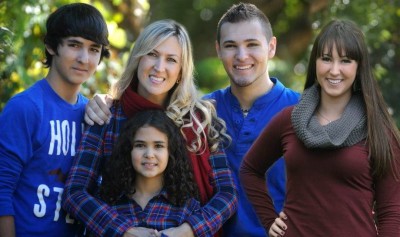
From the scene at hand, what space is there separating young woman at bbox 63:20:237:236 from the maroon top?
1.51ft

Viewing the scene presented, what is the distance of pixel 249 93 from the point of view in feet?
15.0

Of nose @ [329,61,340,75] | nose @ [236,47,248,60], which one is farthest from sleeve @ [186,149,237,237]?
nose @ [329,61,340,75]

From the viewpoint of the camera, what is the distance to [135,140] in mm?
4070

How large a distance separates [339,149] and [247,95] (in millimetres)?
1026

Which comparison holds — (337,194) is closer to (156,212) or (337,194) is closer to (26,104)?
(156,212)

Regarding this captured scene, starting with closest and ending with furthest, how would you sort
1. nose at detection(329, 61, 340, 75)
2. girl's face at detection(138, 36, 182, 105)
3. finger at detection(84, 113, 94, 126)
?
nose at detection(329, 61, 340, 75), finger at detection(84, 113, 94, 126), girl's face at detection(138, 36, 182, 105)

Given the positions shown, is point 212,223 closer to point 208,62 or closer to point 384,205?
point 384,205

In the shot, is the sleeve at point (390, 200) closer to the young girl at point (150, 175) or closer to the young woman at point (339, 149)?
the young woman at point (339, 149)

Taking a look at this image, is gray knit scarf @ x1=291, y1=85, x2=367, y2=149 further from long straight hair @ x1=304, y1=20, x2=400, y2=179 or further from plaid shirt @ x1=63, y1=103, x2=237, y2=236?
plaid shirt @ x1=63, y1=103, x2=237, y2=236

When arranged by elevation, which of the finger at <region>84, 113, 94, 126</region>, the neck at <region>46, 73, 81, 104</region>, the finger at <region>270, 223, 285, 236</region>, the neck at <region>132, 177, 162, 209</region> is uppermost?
the neck at <region>46, 73, 81, 104</region>

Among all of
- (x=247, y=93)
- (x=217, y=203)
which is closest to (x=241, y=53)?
(x=247, y=93)

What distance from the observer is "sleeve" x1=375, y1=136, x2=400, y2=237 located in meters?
3.64

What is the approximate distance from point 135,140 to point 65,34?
2.49 ft

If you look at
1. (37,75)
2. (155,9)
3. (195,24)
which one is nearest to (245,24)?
(37,75)
